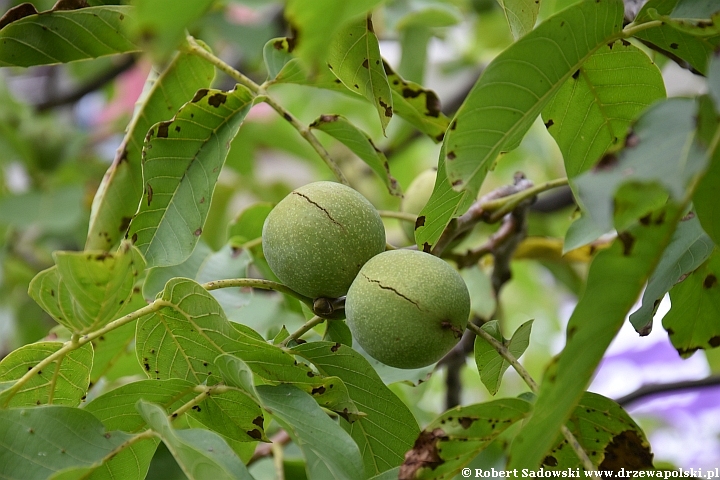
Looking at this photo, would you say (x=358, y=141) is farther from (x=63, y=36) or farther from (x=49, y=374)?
(x=49, y=374)

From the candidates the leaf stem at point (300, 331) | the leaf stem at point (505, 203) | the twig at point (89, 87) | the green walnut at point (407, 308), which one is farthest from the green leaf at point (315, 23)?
the twig at point (89, 87)

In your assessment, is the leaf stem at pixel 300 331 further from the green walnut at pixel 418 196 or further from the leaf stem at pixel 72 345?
the green walnut at pixel 418 196

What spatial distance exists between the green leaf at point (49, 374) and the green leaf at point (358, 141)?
49 cm

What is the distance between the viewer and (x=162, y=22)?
539 mm

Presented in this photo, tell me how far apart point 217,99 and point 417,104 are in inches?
12.8

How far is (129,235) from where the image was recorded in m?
0.97

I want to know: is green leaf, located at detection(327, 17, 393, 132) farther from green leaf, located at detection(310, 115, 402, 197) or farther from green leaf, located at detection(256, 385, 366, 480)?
green leaf, located at detection(256, 385, 366, 480)

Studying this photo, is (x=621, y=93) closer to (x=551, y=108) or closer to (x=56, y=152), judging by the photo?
(x=551, y=108)

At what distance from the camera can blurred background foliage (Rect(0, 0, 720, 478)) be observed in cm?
207

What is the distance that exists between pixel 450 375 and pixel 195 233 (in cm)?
76

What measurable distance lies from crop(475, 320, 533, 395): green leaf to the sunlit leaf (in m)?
0.46

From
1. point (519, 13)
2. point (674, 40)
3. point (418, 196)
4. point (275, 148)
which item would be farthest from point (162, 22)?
point (275, 148)

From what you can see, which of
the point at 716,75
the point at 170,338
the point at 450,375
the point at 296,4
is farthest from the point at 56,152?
the point at 716,75

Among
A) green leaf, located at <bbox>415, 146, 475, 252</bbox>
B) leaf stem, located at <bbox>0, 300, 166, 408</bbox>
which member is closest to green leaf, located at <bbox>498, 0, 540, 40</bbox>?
green leaf, located at <bbox>415, 146, 475, 252</bbox>
